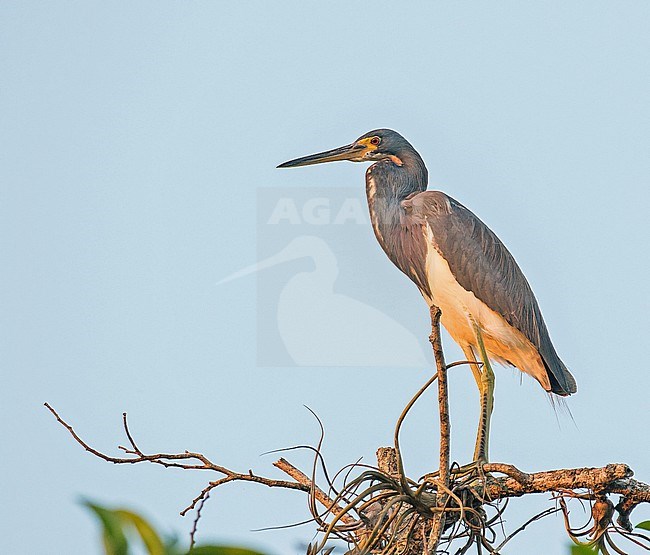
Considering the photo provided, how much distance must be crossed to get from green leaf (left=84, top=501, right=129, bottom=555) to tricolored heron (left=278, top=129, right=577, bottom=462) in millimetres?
3419

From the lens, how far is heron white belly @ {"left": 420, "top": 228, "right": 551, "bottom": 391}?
4.21 meters

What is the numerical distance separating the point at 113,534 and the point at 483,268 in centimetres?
366

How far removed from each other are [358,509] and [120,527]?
4.78ft

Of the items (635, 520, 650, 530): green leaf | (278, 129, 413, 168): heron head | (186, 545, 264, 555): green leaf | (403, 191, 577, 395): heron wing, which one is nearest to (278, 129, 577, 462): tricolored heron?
(403, 191, 577, 395): heron wing

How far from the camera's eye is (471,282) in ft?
13.9

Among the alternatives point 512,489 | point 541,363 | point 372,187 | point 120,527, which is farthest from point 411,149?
point 120,527

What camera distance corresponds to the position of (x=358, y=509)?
84.6 inches

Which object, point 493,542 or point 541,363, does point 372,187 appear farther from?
point 493,542

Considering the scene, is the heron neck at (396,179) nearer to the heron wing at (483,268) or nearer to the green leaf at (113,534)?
the heron wing at (483,268)

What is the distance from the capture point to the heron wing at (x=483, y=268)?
4.22m

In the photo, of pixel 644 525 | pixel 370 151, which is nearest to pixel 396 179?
pixel 370 151

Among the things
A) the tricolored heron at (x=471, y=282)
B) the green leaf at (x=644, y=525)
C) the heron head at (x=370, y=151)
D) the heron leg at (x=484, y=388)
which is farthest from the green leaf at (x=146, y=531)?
the heron head at (x=370, y=151)

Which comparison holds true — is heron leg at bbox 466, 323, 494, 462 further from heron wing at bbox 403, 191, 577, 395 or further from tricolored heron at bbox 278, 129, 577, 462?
heron wing at bbox 403, 191, 577, 395

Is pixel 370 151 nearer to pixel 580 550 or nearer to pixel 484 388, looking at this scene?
pixel 484 388
